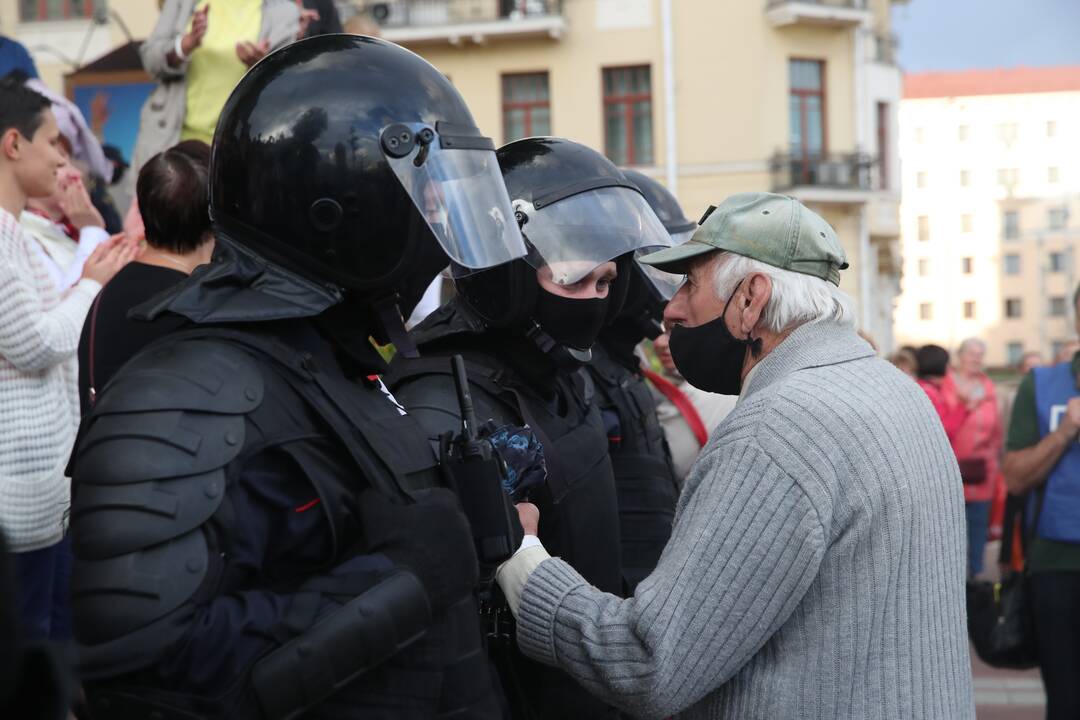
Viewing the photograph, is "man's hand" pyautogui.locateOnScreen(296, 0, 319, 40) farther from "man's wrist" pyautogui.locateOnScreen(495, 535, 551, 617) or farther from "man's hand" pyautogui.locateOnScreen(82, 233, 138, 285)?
"man's wrist" pyautogui.locateOnScreen(495, 535, 551, 617)

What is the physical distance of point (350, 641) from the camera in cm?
174

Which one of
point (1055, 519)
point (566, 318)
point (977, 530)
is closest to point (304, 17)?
point (566, 318)

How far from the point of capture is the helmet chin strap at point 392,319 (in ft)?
7.06

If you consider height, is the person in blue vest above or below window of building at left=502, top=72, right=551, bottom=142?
below

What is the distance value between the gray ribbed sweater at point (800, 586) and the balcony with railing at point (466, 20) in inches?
872

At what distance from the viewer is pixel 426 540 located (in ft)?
6.11

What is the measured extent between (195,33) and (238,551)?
11.1 ft

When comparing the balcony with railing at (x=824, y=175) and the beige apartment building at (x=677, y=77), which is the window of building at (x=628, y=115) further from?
the balcony with railing at (x=824, y=175)

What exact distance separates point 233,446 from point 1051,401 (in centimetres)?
381

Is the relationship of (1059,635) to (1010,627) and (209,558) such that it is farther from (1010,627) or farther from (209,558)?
(209,558)

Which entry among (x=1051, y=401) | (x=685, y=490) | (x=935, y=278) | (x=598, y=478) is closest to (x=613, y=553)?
(x=598, y=478)

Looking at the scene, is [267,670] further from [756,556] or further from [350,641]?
[756,556]

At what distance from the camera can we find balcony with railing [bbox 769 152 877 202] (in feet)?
78.4

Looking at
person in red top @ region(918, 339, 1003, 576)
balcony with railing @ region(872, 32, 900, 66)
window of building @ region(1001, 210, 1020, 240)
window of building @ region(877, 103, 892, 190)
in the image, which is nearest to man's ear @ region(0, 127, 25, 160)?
person in red top @ region(918, 339, 1003, 576)
